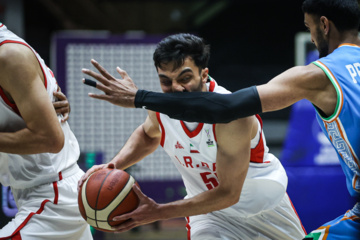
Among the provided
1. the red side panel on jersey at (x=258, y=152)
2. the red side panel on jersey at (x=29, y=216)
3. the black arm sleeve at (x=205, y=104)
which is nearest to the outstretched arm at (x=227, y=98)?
the black arm sleeve at (x=205, y=104)

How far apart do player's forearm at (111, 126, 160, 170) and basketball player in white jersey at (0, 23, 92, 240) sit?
1.22 ft

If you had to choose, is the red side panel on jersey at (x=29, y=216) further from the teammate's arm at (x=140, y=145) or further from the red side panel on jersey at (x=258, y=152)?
the red side panel on jersey at (x=258, y=152)

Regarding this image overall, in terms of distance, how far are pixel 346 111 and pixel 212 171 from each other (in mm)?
889

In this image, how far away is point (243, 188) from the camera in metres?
3.35

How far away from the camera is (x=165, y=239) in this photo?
8695 millimetres

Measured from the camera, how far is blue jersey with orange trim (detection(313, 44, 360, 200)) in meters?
2.74

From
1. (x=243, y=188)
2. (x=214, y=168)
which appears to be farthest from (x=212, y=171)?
(x=243, y=188)

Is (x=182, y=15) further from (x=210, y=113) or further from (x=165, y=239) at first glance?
(x=210, y=113)

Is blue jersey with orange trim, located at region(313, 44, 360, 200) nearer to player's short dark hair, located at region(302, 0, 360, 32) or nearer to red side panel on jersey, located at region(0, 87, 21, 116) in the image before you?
player's short dark hair, located at region(302, 0, 360, 32)

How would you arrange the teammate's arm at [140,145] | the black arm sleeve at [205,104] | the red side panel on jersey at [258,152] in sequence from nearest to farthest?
the black arm sleeve at [205,104] → the red side panel on jersey at [258,152] → the teammate's arm at [140,145]

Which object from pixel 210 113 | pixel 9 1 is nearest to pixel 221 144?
pixel 210 113

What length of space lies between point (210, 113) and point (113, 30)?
37.5 feet

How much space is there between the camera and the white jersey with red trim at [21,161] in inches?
119

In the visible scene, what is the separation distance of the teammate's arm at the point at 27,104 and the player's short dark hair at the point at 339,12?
152cm
